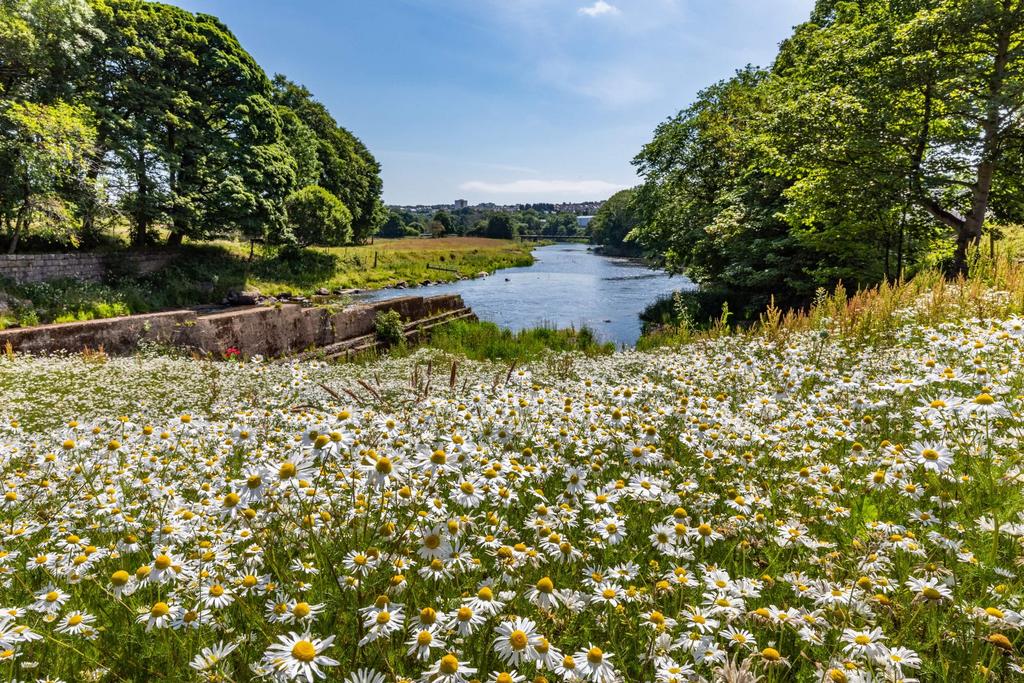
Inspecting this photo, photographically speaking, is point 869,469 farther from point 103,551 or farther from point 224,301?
point 224,301

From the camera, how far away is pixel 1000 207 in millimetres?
14180

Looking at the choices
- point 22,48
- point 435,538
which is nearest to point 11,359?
point 435,538

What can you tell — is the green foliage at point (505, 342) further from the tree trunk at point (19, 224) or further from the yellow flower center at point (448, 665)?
the tree trunk at point (19, 224)

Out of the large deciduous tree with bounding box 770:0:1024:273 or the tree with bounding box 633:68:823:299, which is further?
the tree with bounding box 633:68:823:299

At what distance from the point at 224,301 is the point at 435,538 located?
27.0 metres

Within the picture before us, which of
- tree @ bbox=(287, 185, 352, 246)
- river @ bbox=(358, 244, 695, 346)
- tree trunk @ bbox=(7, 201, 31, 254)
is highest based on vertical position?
tree @ bbox=(287, 185, 352, 246)

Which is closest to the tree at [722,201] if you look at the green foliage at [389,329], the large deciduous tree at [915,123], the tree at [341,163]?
the large deciduous tree at [915,123]

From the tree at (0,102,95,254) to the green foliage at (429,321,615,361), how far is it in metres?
14.7

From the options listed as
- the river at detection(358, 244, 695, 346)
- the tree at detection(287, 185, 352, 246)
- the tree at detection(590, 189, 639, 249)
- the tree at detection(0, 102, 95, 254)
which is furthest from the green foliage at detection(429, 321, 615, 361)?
the tree at detection(590, 189, 639, 249)

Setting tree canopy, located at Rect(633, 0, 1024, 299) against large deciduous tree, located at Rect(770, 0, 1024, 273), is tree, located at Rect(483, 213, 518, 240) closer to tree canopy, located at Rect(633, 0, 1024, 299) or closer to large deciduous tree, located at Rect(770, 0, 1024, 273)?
tree canopy, located at Rect(633, 0, 1024, 299)

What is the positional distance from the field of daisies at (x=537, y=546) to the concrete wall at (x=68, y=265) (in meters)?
20.1

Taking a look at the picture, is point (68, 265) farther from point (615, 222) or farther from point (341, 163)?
point (615, 222)

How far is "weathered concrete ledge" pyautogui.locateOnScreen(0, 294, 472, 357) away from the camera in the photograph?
8945 mm

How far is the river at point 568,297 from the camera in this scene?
21500 millimetres
